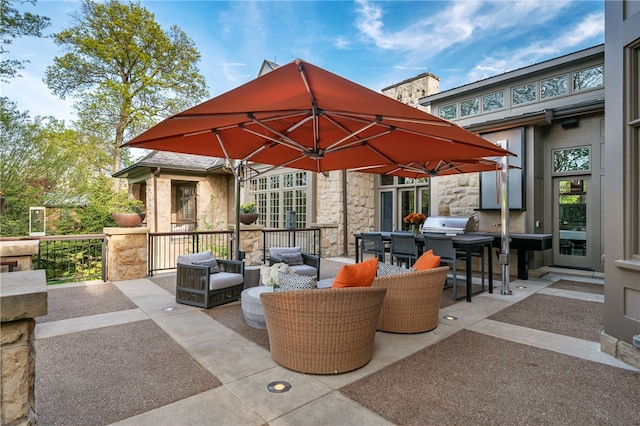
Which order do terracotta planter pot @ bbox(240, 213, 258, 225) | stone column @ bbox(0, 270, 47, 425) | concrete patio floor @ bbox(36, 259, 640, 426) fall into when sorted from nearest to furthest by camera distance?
1. stone column @ bbox(0, 270, 47, 425)
2. concrete patio floor @ bbox(36, 259, 640, 426)
3. terracotta planter pot @ bbox(240, 213, 258, 225)

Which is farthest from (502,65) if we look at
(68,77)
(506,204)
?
(68,77)

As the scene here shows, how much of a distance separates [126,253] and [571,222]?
9175 mm

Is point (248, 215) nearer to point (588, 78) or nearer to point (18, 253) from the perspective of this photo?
point (18, 253)

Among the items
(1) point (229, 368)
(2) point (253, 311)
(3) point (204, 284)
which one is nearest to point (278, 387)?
(1) point (229, 368)

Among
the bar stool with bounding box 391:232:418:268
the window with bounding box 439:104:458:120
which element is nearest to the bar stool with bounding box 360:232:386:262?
the bar stool with bounding box 391:232:418:268

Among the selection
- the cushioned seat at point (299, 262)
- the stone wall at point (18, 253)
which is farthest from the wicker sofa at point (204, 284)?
the stone wall at point (18, 253)

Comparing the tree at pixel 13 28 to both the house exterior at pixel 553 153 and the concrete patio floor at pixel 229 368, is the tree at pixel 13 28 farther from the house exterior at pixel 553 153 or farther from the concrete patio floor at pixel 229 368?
the house exterior at pixel 553 153

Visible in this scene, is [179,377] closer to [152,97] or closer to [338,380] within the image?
[338,380]

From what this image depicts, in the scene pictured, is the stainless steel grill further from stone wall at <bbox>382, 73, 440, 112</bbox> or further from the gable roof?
the gable roof

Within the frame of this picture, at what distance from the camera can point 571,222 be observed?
6.85 m

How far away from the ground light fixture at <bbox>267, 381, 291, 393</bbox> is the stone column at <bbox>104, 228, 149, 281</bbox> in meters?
5.20

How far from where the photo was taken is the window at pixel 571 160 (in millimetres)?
6608

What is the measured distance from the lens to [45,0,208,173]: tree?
51.6 ft

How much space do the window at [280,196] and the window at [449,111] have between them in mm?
4311
